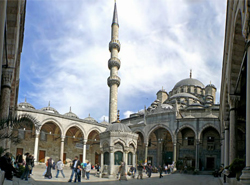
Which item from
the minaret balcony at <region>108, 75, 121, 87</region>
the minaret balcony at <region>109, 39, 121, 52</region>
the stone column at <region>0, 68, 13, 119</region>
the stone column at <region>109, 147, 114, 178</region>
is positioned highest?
the minaret balcony at <region>109, 39, 121, 52</region>

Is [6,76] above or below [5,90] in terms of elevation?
above

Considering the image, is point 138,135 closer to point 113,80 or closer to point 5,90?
point 113,80

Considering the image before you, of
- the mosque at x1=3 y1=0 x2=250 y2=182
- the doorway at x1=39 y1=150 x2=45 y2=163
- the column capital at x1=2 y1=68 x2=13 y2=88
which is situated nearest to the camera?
the column capital at x1=2 y1=68 x2=13 y2=88

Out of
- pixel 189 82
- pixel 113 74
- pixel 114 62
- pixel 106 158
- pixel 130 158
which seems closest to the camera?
pixel 106 158

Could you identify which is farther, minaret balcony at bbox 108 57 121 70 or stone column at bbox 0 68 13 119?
minaret balcony at bbox 108 57 121 70

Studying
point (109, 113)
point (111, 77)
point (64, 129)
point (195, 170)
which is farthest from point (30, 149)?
point (195, 170)

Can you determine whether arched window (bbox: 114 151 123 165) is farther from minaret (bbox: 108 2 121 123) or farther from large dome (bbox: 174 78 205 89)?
large dome (bbox: 174 78 205 89)

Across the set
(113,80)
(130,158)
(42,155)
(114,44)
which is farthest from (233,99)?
(114,44)

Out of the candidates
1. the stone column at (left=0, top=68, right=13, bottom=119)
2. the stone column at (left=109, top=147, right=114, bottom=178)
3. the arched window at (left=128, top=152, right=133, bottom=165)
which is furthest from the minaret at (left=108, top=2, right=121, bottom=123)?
the stone column at (left=0, top=68, right=13, bottom=119)

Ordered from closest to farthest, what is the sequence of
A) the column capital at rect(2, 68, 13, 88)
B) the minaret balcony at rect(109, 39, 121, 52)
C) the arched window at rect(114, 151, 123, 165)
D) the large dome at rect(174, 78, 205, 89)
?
the column capital at rect(2, 68, 13, 88) < the arched window at rect(114, 151, 123, 165) < the minaret balcony at rect(109, 39, 121, 52) < the large dome at rect(174, 78, 205, 89)

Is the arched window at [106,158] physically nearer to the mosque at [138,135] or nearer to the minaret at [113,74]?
the mosque at [138,135]

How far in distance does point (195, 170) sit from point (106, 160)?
11.9 m

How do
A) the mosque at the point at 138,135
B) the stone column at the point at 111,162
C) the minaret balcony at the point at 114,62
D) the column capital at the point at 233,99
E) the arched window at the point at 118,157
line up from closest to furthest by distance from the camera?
the column capital at the point at 233,99
the stone column at the point at 111,162
the arched window at the point at 118,157
the mosque at the point at 138,135
the minaret balcony at the point at 114,62

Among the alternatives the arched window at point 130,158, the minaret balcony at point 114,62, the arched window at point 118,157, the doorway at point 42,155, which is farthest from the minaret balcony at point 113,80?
the arched window at point 118,157
